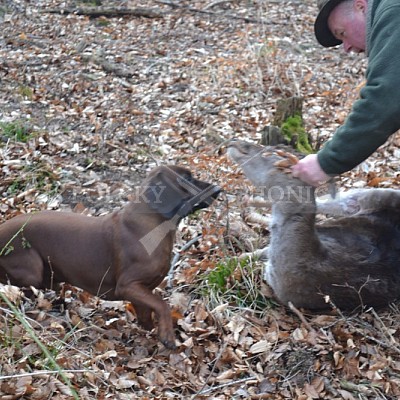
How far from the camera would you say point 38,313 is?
536cm

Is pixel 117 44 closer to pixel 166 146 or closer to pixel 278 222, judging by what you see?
pixel 166 146

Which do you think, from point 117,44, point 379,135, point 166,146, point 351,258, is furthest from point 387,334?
point 117,44

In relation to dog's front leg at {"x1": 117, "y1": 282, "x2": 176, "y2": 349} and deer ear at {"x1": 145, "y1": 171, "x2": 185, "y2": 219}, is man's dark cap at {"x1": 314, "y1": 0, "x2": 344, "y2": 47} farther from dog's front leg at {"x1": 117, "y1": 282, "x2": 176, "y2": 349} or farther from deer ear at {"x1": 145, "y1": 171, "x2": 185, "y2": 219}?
dog's front leg at {"x1": 117, "y1": 282, "x2": 176, "y2": 349}

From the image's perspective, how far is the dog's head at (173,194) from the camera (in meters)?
5.06

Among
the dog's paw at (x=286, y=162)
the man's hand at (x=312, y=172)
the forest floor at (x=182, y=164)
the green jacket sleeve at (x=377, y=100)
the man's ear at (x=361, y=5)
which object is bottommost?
the forest floor at (x=182, y=164)

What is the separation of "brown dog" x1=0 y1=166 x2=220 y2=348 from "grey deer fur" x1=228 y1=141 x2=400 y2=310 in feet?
2.37

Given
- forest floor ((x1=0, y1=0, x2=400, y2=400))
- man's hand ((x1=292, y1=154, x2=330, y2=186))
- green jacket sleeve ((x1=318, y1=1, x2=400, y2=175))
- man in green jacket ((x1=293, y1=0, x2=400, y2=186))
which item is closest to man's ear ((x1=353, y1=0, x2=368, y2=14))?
man in green jacket ((x1=293, y1=0, x2=400, y2=186))

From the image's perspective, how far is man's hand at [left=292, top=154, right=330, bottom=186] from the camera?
4.84m

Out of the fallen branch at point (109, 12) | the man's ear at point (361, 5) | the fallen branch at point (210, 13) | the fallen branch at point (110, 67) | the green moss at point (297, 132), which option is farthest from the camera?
the fallen branch at point (109, 12)

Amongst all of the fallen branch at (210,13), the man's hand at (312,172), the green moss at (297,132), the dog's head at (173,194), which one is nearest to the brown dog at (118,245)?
the dog's head at (173,194)

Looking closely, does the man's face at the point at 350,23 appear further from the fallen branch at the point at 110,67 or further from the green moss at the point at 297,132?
the fallen branch at the point at 110,67

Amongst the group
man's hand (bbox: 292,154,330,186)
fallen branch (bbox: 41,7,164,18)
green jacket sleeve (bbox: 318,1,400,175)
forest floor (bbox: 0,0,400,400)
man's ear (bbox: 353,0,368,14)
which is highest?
man's ear (bbox: 353,0,368,14)

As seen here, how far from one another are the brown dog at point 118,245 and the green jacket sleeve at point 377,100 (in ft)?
3.86

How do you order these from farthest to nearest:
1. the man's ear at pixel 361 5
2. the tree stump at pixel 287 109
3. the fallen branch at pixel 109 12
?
1. the fallen branch at pixel 109 12
2. the tree stump at pixel 287 109
3. the man's ear at pixel 361 5
